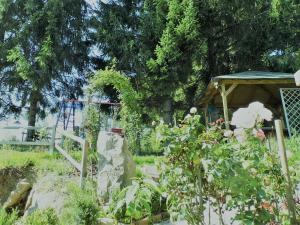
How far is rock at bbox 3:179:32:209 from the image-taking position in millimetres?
7309

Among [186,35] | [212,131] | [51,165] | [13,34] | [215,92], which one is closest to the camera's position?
[212,131]

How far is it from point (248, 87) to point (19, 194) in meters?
8.23

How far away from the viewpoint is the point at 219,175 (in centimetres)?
257

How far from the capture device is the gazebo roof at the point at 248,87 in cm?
915

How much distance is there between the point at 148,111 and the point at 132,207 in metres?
11.3

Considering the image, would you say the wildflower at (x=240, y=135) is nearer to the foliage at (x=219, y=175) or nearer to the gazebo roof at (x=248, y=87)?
the foliage at (x=219, y=175)

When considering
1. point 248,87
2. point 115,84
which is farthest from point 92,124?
point 248,87

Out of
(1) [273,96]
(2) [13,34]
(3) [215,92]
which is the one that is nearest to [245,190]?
(3) [215,92]

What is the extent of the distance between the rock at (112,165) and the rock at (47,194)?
3.59 feet

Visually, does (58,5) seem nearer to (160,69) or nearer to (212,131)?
(160,69)

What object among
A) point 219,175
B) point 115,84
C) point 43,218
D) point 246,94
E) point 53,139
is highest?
point 115,84

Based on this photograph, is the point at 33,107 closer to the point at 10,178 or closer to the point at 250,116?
the point at 10,178

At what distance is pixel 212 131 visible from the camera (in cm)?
292

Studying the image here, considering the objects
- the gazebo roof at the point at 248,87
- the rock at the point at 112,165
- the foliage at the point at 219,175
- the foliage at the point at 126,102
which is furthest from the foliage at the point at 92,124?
the foliage at the point at 219,175
